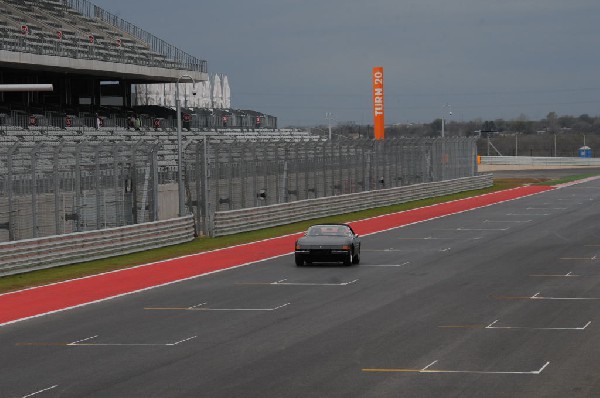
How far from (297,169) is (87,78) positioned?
A: 77.1 ft

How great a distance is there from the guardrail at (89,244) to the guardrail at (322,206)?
289 cm

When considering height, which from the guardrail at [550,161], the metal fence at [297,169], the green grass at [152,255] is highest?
the metal fence at [297,169]

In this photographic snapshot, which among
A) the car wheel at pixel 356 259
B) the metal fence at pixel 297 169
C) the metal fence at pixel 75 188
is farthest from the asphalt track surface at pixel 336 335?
the metal fence at pixel 297 169

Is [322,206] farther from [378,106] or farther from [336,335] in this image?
[378,106]

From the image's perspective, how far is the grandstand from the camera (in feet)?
184

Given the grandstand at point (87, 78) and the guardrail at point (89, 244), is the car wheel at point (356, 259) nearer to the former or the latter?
the guardrail at point (89, 244)

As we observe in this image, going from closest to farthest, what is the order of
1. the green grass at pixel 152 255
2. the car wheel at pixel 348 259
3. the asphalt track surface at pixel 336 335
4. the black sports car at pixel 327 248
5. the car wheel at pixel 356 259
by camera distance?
the asphalt track surface at pixel 336 335, the green grass at pixel 152 255, the black sports car at pixel 327 248, the car wheel at pixel 348 259, the car wheel at pixel 356 259

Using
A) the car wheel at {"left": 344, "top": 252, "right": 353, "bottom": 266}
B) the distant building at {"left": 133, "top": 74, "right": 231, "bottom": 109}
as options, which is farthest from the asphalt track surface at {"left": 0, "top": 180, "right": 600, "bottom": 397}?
the distant building at {"left": 133, "top": 74, "right": 231, "bottom": 109}

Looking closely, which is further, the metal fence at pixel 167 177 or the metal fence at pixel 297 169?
the metal fence at pixel 297 169

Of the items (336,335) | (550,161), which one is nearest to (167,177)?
(336,335)

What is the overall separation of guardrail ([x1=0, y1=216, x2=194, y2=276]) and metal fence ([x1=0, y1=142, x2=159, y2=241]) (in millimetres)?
502

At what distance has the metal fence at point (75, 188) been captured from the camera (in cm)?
3247

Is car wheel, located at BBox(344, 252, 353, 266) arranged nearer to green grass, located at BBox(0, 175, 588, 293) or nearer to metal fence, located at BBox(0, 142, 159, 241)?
green grass, located at BBox(0, 175, 588, 293)

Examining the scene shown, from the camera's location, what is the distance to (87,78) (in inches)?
2810
